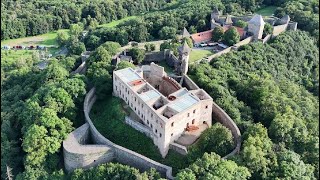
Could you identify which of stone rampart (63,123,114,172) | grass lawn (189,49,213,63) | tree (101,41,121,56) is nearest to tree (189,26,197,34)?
grass lawn (189,49,213,63)

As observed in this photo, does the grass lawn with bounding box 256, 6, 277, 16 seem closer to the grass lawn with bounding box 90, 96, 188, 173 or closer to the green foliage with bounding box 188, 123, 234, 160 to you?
the grass lawn with bounding box 90, 96, 188, 173

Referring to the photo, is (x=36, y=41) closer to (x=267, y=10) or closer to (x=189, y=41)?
(x=189, y=41)

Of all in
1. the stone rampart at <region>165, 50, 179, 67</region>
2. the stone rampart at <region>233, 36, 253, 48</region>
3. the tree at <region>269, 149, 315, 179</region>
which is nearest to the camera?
the tree at <region>269, 149, 315, 179</region>

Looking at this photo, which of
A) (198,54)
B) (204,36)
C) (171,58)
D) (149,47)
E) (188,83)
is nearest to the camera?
(188,83)

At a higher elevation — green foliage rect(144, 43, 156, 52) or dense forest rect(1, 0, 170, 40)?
green foliage rect(144, 43, 156, 52)

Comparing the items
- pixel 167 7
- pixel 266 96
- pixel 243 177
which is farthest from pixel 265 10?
pixel 243 177

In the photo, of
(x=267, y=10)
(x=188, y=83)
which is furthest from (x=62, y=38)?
(x=188, y=83)
